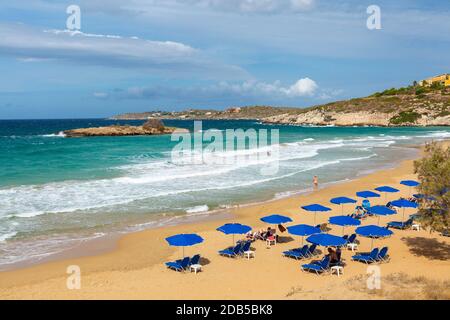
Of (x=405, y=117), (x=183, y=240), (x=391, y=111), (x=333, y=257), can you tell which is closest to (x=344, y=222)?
(x=333, y=257)

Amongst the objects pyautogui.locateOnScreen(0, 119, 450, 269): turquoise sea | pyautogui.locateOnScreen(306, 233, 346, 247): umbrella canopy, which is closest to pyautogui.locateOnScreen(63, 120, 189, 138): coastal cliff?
pyautogui.locateOnScreen(0, 119, 450, 269): turquoise sea

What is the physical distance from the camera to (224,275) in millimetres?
13078

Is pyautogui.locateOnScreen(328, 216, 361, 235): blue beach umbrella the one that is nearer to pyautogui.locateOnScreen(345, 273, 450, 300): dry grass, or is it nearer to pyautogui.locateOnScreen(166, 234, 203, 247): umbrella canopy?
pyautogui.locateOnScreen(345, 273, 450, 300): dry grass

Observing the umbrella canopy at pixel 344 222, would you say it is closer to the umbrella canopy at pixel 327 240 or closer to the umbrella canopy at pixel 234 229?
the umbrella canopy at pixel 327 240

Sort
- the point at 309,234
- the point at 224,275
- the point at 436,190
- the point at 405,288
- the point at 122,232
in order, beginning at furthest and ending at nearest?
1. the point at 122,232
2. the point at 309,234
3. the point at 224,275
4. the point at 436,190
5. the point at 405,288

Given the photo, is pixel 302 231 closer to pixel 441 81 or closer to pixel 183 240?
pixel 183 240

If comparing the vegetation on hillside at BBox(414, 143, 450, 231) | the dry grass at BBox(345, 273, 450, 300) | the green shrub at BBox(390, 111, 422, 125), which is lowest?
the dry grass at BBox(345, 273, 450, 300)

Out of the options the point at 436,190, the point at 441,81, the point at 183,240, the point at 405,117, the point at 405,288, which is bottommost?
the point at 405,288

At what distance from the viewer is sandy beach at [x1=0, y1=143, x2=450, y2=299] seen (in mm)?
10961

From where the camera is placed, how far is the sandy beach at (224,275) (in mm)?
10961

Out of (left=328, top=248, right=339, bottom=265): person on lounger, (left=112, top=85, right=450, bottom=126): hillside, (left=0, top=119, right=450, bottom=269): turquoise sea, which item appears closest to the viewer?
(left=328, top=248, right=339, bottom=265): person on lounger

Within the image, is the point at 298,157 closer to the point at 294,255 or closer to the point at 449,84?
the point at 294,255
